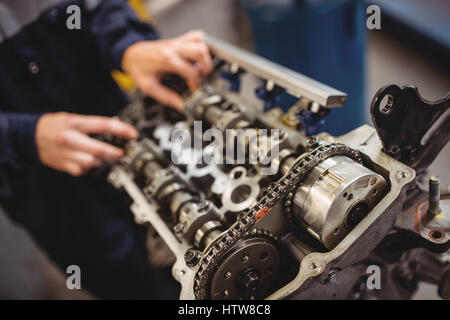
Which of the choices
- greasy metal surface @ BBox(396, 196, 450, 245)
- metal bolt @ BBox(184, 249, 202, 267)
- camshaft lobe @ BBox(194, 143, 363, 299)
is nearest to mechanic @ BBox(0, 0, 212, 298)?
metal bolt @ BBox(184, 249, 202, 267)

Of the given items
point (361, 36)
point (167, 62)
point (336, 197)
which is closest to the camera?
point (336, 197)

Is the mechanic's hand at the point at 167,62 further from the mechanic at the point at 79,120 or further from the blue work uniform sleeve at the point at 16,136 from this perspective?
the blue work uniform sleeve at the point at 16,136

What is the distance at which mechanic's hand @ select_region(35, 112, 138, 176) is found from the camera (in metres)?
1.61

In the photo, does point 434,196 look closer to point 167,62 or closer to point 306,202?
point 306,202

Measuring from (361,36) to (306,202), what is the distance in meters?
1.89

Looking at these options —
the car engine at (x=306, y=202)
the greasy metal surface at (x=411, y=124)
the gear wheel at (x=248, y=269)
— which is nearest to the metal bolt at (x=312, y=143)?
the car engine at (x=306, y=202)

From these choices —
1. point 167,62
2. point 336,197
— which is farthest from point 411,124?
point 167,62

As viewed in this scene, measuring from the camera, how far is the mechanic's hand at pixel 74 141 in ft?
5.28

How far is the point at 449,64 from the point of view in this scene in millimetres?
3645

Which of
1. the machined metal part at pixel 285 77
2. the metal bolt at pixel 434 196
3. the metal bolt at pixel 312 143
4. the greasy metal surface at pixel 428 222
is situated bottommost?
the greasy metal surface at pixel 428 222

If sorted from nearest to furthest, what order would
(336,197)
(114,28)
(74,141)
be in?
1. (336,197)
2. (74,141)
3. (114,28)

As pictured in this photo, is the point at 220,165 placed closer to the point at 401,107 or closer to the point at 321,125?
the point at 321,125

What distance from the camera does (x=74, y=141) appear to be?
160 cm
